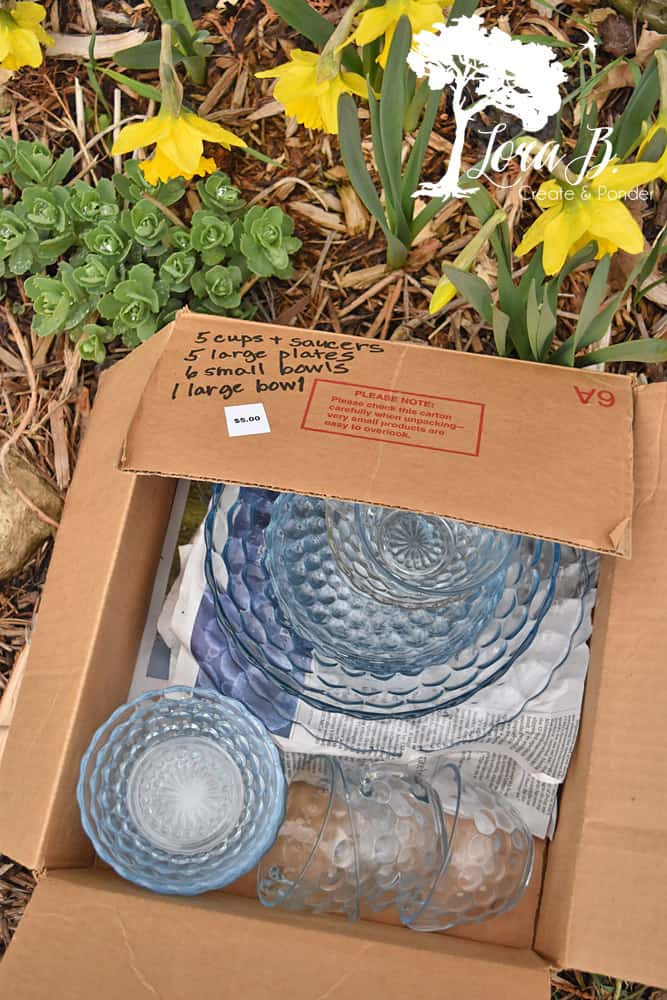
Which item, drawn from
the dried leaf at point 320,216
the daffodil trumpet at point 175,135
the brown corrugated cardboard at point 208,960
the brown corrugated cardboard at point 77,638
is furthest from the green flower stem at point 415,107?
the brown corrugated cardboard at point 208,960

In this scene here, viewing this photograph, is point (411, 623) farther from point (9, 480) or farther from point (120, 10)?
point (120, 10)

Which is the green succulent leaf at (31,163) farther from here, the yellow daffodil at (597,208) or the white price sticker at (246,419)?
the yellow daffodil at (597,208)

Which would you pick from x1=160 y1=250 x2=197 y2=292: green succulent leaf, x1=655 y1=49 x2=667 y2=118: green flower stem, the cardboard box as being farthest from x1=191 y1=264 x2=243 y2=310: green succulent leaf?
x1=655 y1=49 x2=667 y2=118: green flower stem

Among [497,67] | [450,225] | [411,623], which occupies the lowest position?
[411,623]

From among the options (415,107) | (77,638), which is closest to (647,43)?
(415,107)

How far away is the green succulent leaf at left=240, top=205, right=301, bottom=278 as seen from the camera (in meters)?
1.27

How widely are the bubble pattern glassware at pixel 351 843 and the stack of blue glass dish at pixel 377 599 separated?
0.39 ft

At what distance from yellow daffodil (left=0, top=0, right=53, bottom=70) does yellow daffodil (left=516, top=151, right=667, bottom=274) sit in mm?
822

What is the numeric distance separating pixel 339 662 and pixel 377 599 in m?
0.10

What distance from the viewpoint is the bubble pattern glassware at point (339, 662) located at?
1.12 meters

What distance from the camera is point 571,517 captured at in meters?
0.95

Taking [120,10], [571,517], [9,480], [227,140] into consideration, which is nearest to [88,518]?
[9,480]

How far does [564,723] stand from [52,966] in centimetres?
Answer: 69

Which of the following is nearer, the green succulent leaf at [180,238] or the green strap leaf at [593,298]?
the green strap leaf at [593,298]
